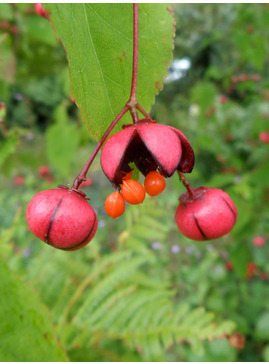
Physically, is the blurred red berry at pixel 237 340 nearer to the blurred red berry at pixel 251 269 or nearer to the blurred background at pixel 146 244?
the blurred background at pixel 146 244

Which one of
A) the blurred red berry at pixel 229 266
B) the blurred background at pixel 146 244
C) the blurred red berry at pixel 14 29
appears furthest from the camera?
the blurred red berry at pixel 229 266

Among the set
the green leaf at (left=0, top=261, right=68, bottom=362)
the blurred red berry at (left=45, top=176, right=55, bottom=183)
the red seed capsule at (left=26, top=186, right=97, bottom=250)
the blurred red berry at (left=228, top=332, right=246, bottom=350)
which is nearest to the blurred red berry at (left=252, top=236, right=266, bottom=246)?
the blurred red berry at (left=228, top=332, right=246, bottom=350)

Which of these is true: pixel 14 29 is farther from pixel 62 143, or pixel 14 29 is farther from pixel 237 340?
pixel 237 340

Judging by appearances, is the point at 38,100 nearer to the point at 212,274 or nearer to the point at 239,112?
the point at 239,112

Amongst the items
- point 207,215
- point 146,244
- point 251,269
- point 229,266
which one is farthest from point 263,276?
point 207,215

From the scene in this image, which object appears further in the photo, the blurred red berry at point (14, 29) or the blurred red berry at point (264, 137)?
the blurred red berry at point (264, 137)

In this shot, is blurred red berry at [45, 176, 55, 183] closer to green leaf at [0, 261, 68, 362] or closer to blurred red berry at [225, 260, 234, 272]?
blurred red berry at [225, 260, 234, 272]

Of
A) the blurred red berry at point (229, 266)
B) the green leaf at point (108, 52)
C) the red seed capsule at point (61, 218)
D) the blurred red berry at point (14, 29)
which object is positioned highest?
the green leaf at point (108, 52)

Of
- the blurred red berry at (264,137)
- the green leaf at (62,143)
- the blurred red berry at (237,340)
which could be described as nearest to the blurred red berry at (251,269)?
the blurred red berry at (237,340)
